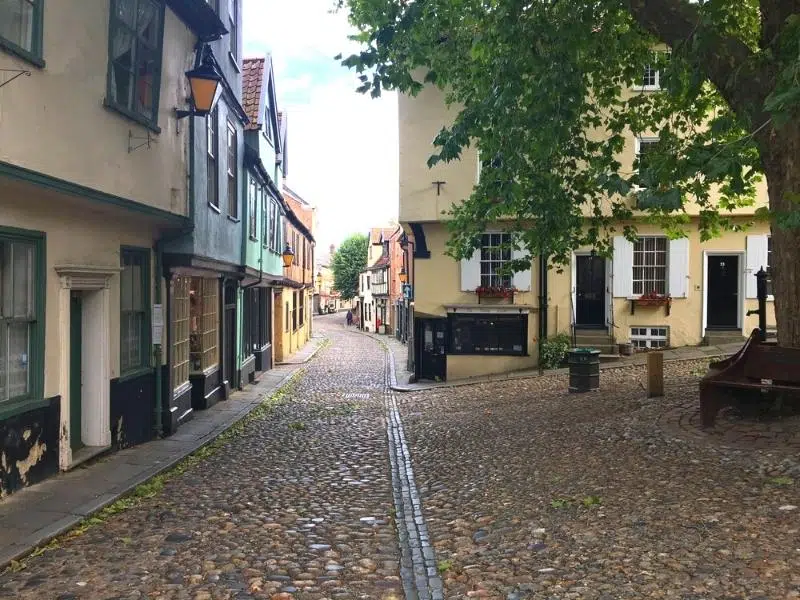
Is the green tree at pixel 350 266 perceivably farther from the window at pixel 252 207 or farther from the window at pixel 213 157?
the window at pixel 213 157

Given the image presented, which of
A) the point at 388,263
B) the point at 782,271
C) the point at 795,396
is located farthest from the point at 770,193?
the point at 388,263

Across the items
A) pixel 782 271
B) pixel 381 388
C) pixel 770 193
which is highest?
pixel 770 193

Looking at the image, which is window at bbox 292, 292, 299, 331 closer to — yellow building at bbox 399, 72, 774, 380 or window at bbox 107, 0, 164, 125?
yellow building at bbox 399, 72, 774, 380

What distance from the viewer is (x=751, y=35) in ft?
34.2

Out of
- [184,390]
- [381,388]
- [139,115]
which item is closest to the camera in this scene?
[139,115]

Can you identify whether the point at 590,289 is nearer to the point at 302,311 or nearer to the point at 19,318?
the point at 19,318

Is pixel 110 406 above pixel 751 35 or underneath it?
underneath

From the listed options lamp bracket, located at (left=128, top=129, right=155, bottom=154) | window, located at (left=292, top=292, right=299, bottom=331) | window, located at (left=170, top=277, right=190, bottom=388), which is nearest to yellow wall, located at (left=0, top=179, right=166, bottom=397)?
lamp bracket, located at (left=128, top=129, right=155, bottom=154)

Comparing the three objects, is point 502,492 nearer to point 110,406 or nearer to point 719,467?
point 719,467

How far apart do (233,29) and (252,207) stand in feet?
16.6

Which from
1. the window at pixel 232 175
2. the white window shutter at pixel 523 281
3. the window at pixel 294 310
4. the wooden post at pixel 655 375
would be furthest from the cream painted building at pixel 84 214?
the window at pixel 294 310

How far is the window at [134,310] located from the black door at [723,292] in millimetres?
14520

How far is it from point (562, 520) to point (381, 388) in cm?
1327

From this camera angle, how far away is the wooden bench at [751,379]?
760 cm
